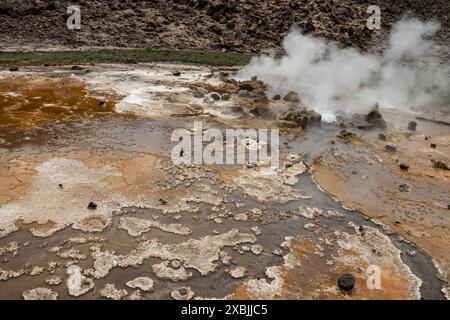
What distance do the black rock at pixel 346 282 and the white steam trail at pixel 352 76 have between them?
8.45m

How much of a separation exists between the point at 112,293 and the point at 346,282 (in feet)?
10.1

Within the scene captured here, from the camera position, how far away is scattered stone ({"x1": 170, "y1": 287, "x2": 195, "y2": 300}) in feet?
19.8

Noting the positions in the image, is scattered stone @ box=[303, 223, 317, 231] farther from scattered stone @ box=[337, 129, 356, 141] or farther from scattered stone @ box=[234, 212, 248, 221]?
scattered stone @ box=[337, 129, 356, 141]

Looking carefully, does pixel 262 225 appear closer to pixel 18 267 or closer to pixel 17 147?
pixel 18 267

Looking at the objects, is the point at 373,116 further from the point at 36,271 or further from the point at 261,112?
the point at 36,271

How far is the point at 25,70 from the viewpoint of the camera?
17.5 meters

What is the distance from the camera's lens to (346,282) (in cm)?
639

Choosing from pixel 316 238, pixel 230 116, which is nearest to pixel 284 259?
pixel 316 238

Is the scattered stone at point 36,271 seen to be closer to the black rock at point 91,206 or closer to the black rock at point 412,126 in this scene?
the black rock at point 91,206

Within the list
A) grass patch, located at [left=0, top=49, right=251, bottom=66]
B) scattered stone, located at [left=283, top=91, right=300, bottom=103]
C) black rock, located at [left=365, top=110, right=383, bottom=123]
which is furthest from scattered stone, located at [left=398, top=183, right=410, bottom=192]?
grass patch, located at [left=0, top=49, right=251, bottom=66]

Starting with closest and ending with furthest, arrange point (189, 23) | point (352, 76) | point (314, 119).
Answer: point (314, 119) < point (352, 76) < point (189, 23)

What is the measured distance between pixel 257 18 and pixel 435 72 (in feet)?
35.2

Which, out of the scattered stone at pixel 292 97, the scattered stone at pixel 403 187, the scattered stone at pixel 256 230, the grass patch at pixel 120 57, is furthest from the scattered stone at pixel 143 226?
the grass patch at pixel 120 57

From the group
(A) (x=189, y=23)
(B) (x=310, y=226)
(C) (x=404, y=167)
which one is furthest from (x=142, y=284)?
(A) (x=189, y=23)
